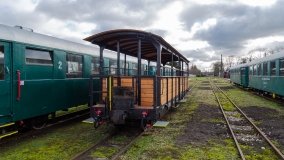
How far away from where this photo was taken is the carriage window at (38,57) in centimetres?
927

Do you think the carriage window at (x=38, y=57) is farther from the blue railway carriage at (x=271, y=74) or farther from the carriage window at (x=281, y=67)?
the carriage window at (x=281, y=67)

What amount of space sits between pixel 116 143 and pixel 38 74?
3218 millimetres

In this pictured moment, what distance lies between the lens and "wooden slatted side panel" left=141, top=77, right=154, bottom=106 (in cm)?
962

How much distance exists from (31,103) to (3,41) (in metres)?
2.05

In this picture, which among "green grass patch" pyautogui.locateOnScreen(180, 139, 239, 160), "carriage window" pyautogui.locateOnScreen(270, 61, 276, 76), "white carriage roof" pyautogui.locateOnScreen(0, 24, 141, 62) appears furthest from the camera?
"carriage window" pyautogui.locateOnScreen(270, 61, 276, 76)

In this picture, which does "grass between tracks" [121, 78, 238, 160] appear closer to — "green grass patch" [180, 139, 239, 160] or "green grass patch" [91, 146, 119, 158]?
"green grass patch" [180, 139, 239, 160]

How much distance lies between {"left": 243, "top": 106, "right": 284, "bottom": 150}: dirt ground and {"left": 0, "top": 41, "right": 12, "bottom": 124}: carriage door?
7.15m

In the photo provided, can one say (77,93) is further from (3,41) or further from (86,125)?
(3,41)

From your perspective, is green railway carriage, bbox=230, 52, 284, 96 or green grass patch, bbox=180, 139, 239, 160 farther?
green railway carriage, bbox=230, 52, 284, 96

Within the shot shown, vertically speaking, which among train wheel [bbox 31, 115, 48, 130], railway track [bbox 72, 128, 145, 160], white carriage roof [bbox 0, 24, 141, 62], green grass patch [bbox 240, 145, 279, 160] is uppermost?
white carriage roof [bbox 0, 24, 141, 62]

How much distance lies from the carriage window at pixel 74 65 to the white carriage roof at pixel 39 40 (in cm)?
26

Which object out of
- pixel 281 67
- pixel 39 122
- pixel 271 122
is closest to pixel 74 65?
pixel 39 122

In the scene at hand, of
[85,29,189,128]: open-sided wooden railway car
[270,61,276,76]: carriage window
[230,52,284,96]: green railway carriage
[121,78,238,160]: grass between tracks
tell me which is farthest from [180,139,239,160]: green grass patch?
[270,61,276,76]: carriage window

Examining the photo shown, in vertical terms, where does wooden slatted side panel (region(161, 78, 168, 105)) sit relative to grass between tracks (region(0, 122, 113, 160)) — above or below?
above
